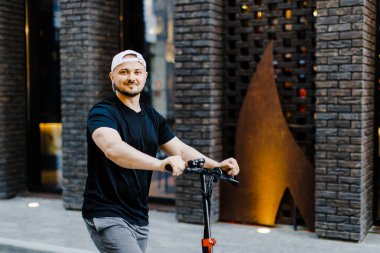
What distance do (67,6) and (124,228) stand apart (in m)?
5.55

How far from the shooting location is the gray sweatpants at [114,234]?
3525mm

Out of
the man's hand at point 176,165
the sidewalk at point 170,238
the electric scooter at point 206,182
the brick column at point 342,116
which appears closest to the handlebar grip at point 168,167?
the man's hand at point 176,165

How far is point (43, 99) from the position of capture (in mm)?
9750

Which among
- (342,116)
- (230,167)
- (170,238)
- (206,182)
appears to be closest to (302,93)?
(342,116)

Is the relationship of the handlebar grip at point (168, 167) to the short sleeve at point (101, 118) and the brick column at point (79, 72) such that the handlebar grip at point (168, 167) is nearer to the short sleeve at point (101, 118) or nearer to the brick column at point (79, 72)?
the short sleeve at point (101, 118)

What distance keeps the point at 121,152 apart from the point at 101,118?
12.6 inches

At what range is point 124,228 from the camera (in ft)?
11.8

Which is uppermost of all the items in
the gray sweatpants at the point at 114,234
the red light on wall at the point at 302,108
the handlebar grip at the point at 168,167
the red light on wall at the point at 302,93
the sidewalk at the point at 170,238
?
the red light on wall at the point at 302,93

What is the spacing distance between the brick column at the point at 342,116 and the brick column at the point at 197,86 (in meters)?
1.38

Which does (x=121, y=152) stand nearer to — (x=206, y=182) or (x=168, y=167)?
(x=168, y=167)

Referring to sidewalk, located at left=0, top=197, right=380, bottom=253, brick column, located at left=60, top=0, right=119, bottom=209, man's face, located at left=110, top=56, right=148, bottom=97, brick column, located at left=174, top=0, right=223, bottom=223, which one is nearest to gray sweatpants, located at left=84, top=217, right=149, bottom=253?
man's face, located at left=110, top=56, right=148, bottom=97

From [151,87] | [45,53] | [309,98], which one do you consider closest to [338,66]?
[309,98]

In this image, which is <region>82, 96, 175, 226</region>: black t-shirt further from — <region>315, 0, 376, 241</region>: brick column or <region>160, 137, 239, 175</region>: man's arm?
<region>315, 0, 376, 241</region>: brick column

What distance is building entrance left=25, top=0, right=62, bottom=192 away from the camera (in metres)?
9.65
